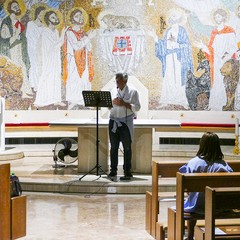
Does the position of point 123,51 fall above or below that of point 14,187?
above

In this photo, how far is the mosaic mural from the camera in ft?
44.1

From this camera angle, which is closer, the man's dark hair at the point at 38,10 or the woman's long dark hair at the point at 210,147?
the woman's long dark hair at the point at 210,147

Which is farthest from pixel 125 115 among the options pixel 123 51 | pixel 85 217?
pixel 123 51

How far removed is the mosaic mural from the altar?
362 centimetres

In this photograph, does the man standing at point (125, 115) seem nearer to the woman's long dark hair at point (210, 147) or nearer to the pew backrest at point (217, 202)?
the woman's long dark hair at point (210, 147)

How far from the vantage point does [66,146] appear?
10.5 meters

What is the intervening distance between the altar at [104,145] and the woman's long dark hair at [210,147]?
4.46m

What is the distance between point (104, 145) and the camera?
998cm

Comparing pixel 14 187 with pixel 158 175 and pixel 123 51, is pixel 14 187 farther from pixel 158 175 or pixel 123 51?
pixel 123 51

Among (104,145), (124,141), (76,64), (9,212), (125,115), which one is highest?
(76,64)

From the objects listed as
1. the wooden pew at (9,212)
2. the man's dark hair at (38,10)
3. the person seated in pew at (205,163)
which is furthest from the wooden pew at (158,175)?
the man's dark hair at (38,10)

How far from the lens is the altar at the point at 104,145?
387 inches

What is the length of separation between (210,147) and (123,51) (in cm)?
A: 868

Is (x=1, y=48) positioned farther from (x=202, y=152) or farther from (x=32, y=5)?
(x=202, y=152)
